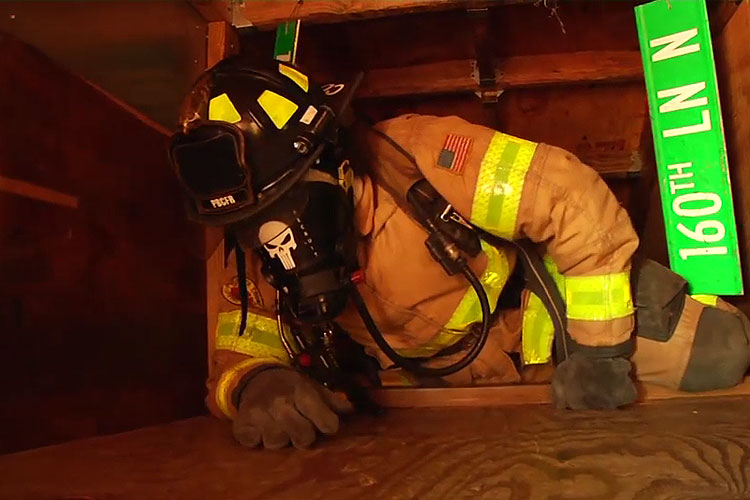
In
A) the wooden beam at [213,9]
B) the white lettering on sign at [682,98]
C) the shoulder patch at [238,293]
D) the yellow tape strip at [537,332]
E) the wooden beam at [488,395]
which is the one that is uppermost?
the wooden beam at [213,9]

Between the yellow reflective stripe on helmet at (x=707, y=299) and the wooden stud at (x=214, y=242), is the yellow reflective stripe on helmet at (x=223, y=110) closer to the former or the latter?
the wooden stud at (x=214, y=242)

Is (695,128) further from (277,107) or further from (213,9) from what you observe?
(213,9)

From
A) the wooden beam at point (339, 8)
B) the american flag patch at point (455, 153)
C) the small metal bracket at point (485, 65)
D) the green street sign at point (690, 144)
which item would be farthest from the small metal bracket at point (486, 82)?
the american flag patch at point (455, 153)

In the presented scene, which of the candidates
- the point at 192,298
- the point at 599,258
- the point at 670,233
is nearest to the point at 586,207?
the point at 599,258

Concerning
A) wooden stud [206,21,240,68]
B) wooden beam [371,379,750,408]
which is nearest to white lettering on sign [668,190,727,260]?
wooden beam [371,379,750,408]

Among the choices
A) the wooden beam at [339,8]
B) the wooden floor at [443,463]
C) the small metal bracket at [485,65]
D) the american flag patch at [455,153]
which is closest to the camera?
the wooden floor at [443,463]

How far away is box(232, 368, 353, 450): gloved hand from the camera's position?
1021 mm

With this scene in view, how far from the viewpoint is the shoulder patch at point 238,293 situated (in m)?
1.30

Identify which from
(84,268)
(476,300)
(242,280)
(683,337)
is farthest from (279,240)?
(683,337)

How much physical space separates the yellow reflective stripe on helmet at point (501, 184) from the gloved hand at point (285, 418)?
358 mm

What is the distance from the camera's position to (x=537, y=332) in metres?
1.33

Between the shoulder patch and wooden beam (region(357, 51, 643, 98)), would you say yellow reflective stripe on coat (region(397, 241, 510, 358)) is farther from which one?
wooden beam (region(357, 51, 643, 98))

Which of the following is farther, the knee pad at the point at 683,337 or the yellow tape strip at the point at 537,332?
the yellow tape strip at the point at 537,332

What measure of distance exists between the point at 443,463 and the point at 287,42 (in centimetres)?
85
